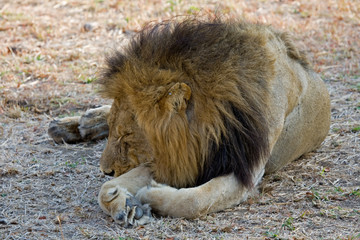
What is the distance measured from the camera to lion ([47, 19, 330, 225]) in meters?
3.22

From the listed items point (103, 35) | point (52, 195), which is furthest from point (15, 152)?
point (103, 35)

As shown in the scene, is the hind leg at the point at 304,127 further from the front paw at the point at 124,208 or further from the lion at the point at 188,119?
the front paw at the point at 124,208

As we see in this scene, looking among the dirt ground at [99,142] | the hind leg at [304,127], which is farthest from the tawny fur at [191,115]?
the hind leg at [304,127]

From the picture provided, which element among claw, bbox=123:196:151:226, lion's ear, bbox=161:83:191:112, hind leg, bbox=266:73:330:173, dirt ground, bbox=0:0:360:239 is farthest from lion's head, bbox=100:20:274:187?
hind leg, bbox=266:73:330:173

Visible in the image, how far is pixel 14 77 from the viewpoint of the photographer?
6.61m

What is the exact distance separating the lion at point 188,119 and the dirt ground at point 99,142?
0.52 feet

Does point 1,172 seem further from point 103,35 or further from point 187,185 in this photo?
point 103,35

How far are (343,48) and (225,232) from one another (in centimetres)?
503

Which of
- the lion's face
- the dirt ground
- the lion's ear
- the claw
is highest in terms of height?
the lion's ear

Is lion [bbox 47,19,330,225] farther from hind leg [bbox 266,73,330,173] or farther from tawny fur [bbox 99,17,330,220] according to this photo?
hind leg [bbox 266,73,330,173]

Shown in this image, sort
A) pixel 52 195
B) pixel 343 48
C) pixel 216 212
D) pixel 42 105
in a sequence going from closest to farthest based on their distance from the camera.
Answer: pixel 216 212, pixel 52 195, pixel 42 105, pixel 343 48

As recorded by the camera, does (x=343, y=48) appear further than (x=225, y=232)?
Yes

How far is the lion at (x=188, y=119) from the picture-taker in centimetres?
322

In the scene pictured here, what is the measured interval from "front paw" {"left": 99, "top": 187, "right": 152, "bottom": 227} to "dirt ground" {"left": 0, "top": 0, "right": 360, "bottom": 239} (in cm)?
6
